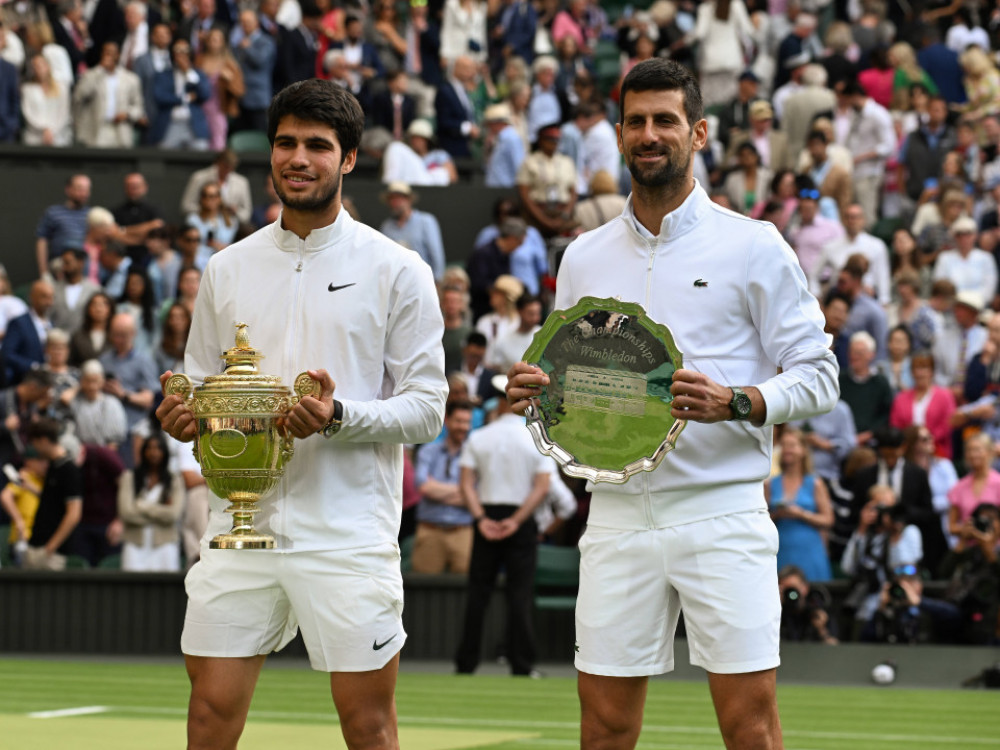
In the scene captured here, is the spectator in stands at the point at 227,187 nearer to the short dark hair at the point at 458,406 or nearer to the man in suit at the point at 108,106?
the man in suit at the point at 108,106

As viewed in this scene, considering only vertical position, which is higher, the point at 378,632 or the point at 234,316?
the point at 234,316

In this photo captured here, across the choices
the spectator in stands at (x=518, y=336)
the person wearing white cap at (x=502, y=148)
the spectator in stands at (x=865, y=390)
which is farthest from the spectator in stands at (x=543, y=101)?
the spectator in stands at (x=865, y=390)

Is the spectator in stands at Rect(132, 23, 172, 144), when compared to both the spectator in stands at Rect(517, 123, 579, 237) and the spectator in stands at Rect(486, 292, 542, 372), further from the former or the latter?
the spectator in stands at Rect(486, 292, 542, 372)

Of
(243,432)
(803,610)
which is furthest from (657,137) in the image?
(803,610)

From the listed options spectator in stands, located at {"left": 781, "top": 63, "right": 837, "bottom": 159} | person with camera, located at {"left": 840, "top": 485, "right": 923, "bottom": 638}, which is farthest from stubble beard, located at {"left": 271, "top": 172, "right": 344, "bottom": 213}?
spectator in stands, located at {"left": 781, "top": 63, "right": 837, "bottom": 159}

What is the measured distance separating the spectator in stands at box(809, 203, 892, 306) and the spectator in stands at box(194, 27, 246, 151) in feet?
21.1

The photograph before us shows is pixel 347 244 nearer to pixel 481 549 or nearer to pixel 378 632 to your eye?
pixel 378 632

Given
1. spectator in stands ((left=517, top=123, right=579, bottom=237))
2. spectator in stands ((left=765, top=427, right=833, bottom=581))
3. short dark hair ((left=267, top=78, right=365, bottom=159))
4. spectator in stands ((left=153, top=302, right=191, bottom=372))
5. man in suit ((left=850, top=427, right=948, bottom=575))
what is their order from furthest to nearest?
spectator in stands ((left=517, top=123, right=579, bottom=237)) → spectator in stands ((left=153, top=302, right=191, bottom=372)) → man in suit ((left=850, top=427, right=948, bottom=575)) → spectator in stands ((left=765, top=427, right=833, bottom=581)) → short dark hair ((left=267, top=78, right=365, bottom=159))

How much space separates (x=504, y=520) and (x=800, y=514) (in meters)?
2.21

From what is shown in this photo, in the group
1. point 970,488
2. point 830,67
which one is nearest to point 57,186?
point 830,67

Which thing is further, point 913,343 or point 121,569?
point 913,343

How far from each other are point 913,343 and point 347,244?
11691 millimetres

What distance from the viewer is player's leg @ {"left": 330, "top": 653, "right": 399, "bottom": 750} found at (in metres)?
4.77

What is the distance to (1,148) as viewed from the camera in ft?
63.1
